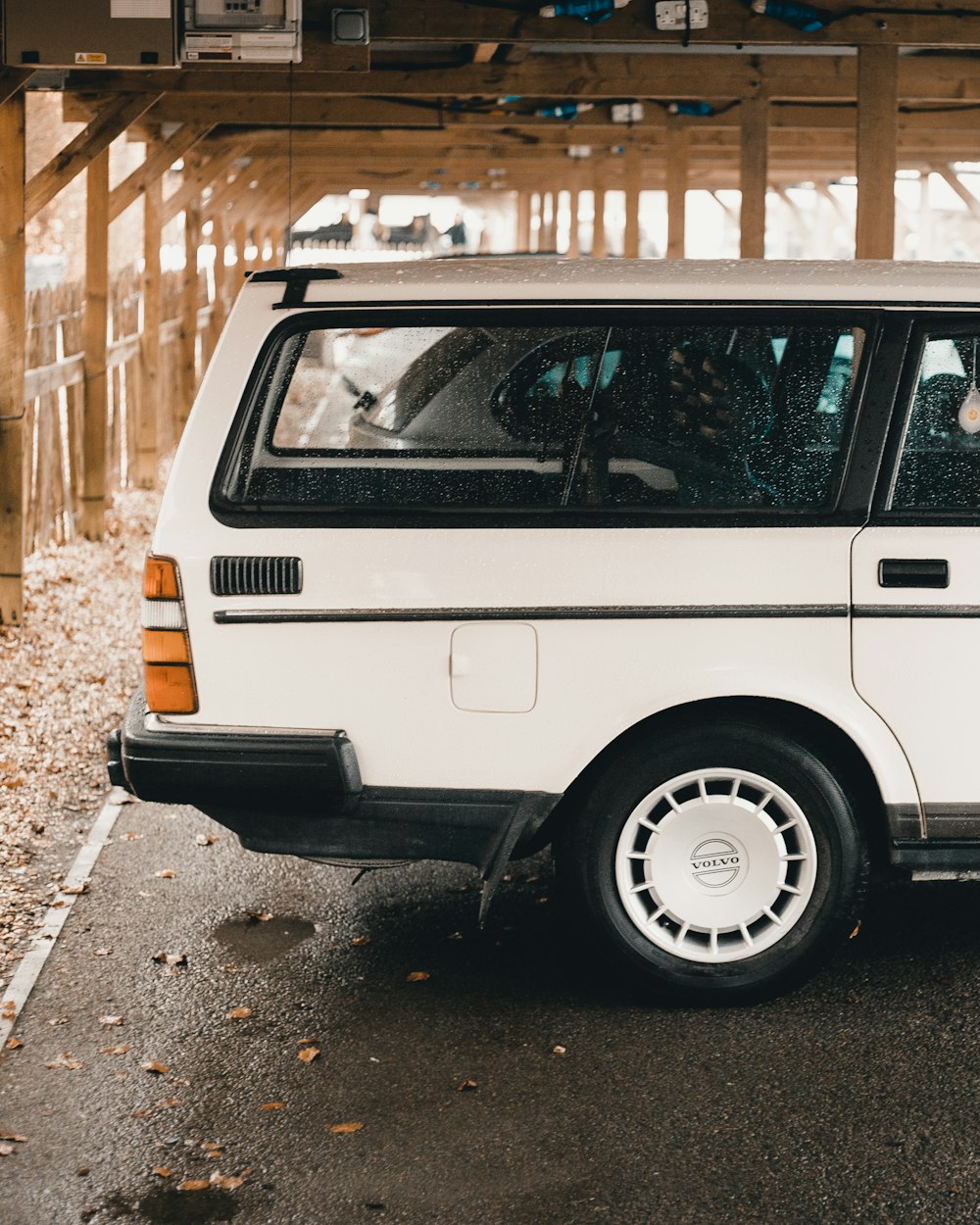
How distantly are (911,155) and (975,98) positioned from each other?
7.51m

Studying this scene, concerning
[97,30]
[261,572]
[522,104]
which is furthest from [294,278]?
[522,104]

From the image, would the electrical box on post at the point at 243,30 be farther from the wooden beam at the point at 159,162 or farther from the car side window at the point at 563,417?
the wooden beam at the point at 159,162

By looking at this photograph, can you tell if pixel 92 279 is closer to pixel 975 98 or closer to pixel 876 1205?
pixel 975 98

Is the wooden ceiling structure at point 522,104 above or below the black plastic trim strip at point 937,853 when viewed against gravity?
above

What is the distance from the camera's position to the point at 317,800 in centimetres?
436

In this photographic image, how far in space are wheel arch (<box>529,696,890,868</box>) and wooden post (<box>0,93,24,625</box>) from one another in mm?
5826

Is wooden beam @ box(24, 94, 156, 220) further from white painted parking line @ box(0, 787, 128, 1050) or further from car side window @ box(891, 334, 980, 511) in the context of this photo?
car side window @ box(891, 334, 980, 511)

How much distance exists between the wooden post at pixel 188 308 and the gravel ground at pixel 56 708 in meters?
6.20

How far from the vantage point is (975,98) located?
494 inches

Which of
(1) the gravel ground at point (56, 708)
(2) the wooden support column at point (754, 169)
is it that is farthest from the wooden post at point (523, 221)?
(1) the gravel ground at point (56, 708)

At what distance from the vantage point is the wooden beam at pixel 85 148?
1005 centimetres

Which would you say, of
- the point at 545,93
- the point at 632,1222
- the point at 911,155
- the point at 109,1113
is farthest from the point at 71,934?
the point at 911,155

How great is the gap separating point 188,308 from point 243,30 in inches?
432

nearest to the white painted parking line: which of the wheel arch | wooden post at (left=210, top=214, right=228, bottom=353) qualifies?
the wheel arch
